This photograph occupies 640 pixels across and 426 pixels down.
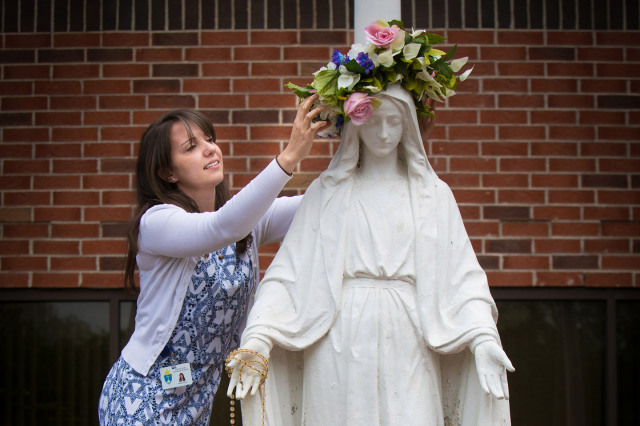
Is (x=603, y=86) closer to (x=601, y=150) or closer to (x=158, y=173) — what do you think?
(x=601, y=150)

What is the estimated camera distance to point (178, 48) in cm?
529

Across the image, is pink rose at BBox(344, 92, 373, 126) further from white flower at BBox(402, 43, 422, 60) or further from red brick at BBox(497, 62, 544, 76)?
red brick at BBox(497, 62, 544, 76)

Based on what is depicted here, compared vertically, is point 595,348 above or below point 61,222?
below

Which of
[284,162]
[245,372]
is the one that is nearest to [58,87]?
[284,162]

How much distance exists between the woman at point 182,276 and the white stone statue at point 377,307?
250 mm

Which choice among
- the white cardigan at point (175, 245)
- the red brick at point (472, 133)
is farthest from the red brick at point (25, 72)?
the red brick at point (472, 133)

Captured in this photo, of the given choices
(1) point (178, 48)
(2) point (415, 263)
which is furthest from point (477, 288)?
(1) point (178, 48)

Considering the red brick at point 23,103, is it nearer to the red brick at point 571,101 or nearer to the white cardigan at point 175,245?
the white cardigan at point 175,245

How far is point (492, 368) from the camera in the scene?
3.04m

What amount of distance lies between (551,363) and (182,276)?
2605mm

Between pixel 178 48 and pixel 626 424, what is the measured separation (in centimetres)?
345

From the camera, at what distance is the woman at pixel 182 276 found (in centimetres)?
344

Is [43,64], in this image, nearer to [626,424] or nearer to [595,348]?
[595,348]

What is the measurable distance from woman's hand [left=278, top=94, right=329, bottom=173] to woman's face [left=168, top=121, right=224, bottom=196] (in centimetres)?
50
